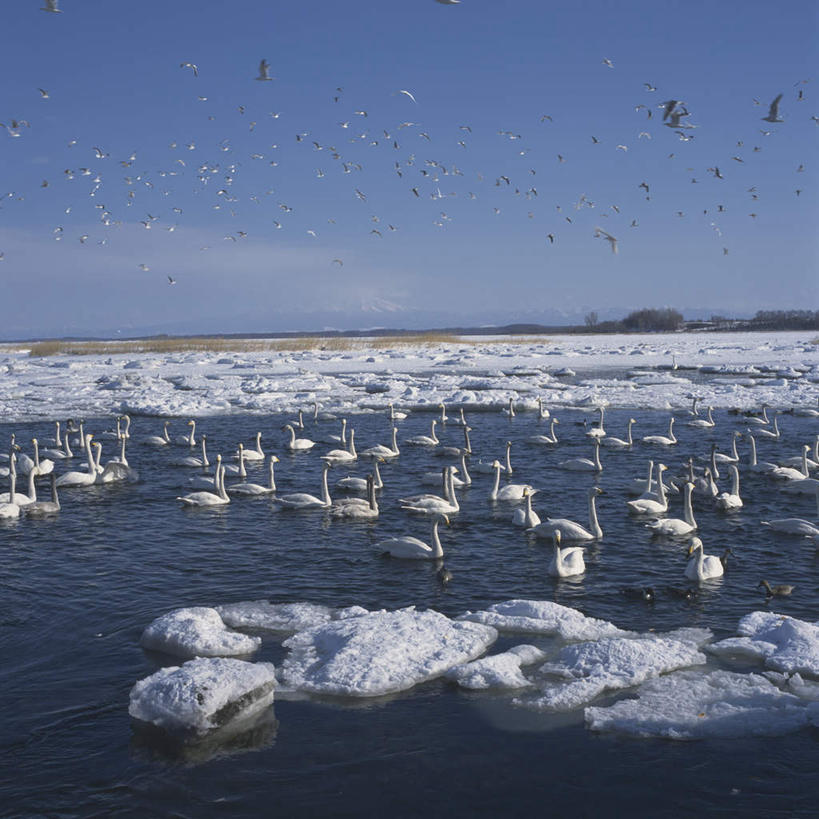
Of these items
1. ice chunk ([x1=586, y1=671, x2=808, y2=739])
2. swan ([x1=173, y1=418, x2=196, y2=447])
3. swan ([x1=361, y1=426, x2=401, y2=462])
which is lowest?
ice chunk ([x1=586, y1=671, x2=808, y2=739])

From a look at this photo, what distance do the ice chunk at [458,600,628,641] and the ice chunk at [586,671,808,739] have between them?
1372 mm

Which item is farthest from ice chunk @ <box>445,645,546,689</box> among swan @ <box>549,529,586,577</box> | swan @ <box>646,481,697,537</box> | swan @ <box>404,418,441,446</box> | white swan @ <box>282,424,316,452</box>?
swan @ <box>404,418,441,446</box>

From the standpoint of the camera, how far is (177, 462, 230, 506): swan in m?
17.0

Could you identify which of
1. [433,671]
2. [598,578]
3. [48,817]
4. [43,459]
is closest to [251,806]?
[48,817]

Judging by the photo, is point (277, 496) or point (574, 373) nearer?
point (277, 496)

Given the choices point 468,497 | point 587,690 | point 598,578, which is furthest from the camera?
point 468,497

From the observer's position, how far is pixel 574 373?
47.8m

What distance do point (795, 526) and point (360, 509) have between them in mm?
7654

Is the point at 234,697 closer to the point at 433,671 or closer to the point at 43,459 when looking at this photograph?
the point at 433,671

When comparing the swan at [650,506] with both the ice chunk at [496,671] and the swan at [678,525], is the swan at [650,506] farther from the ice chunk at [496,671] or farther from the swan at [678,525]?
the ice chunk at [496,671]

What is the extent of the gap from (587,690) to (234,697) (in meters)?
A: 3.50

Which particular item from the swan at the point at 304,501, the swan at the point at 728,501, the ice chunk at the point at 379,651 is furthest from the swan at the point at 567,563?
the swan at the point at 304,501

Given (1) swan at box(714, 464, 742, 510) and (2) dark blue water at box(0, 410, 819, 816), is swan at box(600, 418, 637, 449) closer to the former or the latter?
(2) dark blue water at box(0, 410, 819, 816)

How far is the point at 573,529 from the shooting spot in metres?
14.1
